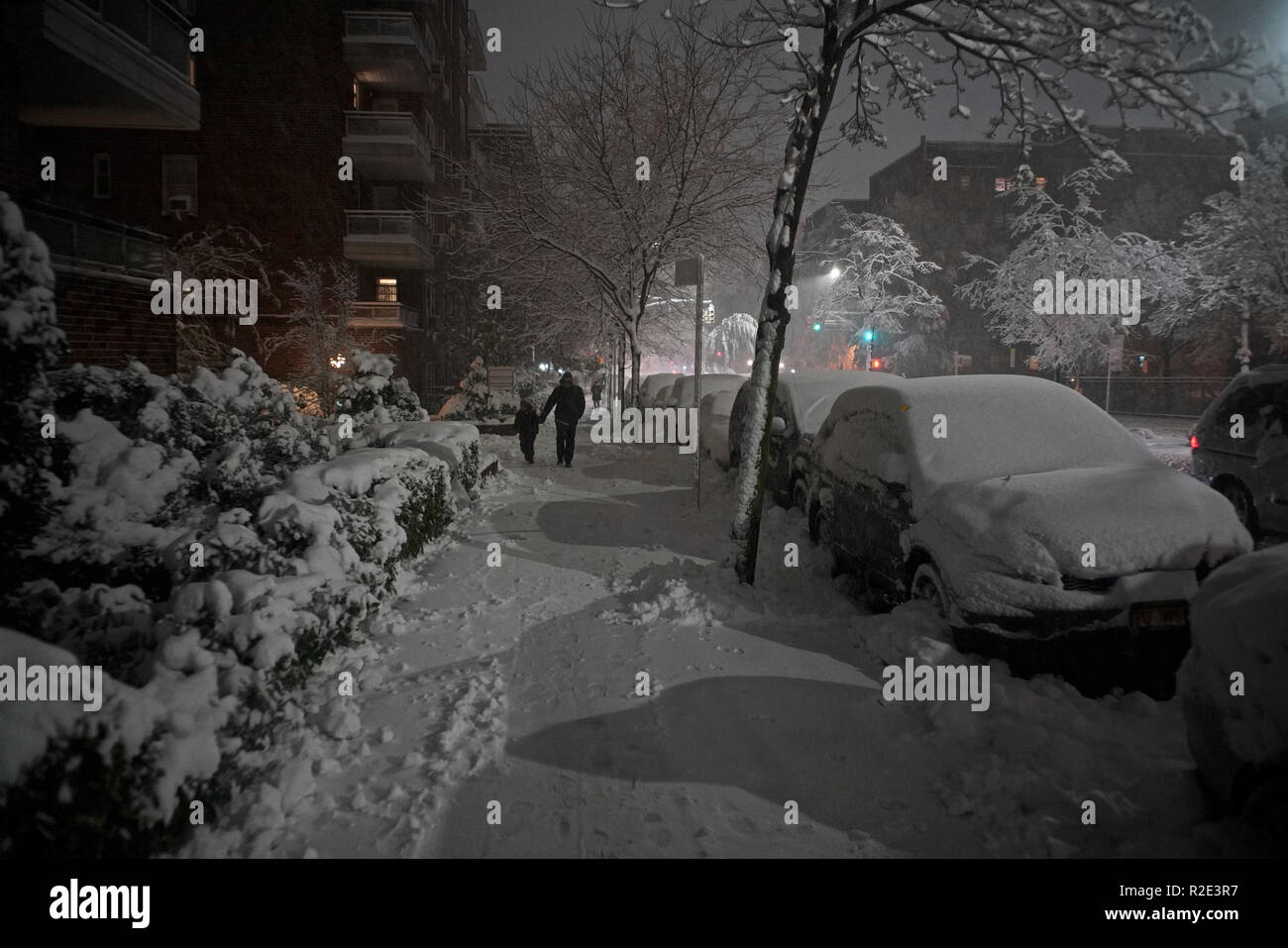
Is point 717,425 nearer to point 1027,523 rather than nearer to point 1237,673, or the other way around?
point 1027,523

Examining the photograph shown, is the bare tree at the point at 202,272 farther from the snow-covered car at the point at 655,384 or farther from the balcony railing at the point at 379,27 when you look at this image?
the snow-covered car at the point at 655,384

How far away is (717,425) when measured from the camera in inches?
539

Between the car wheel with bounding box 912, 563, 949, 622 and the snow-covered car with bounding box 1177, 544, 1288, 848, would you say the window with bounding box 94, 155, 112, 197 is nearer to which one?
the car wheel with bounding box 912, 563, 949, 622

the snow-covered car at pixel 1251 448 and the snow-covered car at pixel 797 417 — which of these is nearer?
the snow-covered car at pixel 1251 448

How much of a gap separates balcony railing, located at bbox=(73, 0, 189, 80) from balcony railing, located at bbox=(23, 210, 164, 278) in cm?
239

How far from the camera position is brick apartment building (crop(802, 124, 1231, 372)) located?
40.6 metres

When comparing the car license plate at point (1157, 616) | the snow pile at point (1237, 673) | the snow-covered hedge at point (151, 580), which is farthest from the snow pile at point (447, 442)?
the snow pile at point (1237, 673)

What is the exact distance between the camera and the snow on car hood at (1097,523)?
4.22 m

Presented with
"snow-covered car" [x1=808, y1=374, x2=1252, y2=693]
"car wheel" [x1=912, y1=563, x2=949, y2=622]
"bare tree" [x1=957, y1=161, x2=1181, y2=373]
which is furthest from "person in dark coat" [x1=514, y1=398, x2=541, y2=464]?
"bare tree" [x1=957, y1=161, x2=1181, y2=373]

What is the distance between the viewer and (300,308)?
2433 cm

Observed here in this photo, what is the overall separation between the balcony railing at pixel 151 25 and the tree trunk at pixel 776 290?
311 inches

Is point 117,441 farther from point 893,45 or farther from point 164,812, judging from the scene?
point 893,45
